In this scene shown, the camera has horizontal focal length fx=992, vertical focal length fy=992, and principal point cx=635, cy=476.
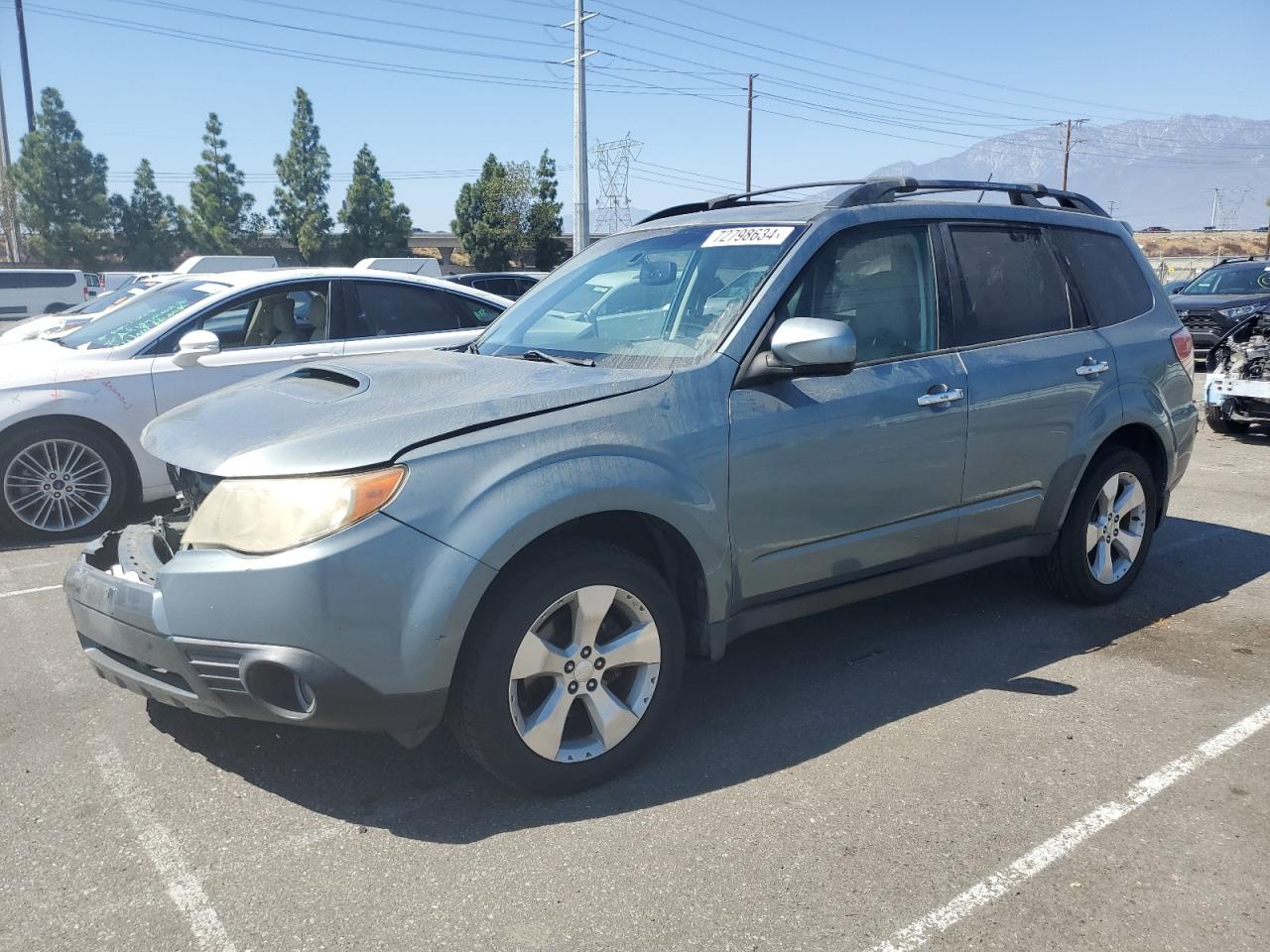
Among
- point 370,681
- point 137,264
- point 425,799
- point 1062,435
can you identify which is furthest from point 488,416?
point 137,264

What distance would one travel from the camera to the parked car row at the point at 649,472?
2.73 m

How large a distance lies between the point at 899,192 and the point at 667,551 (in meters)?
1.92

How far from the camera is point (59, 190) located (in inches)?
2186

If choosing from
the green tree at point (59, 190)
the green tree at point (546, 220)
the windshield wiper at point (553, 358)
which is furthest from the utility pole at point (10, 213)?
the windshield wiper at point (553, 358)

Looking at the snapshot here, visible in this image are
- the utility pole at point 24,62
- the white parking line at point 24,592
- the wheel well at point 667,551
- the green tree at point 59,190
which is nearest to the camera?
the wheel well at point 667,551

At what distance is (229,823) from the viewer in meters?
2.96

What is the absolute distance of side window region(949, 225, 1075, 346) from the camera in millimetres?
4137

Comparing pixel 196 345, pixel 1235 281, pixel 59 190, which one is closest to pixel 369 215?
pixel 59 190

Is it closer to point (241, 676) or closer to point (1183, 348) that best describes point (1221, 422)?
point (1183, 348)

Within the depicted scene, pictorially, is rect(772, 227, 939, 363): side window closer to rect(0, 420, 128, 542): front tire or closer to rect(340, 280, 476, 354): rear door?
rect(340, 280, 476, 354): rear door

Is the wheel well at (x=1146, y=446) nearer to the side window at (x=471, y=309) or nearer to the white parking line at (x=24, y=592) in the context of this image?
the side window at (x=471, y=309)

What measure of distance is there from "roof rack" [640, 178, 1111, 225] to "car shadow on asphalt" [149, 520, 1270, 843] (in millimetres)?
1899

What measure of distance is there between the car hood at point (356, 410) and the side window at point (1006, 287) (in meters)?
1.61

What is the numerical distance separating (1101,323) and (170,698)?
4.19m
